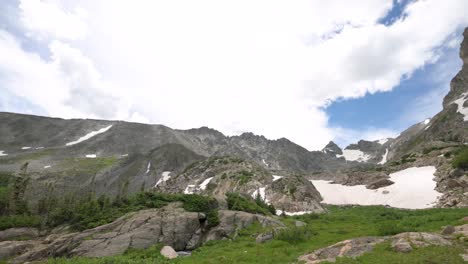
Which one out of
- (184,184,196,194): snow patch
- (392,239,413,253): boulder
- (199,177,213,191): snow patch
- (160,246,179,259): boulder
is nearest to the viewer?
(392,239,413,253): boulder

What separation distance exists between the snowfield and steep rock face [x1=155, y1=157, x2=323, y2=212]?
29.0 ft

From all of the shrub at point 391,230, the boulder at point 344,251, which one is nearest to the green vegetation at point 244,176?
the shrub at point 391,230

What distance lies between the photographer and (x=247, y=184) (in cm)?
9669

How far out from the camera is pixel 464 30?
623 ft

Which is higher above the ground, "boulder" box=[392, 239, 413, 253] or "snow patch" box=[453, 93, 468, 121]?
"snow patch" box=[453, 93, 468, 121]

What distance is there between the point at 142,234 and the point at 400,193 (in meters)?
64.1

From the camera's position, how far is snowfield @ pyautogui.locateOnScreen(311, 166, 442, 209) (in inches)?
2556

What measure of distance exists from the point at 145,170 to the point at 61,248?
16332cm

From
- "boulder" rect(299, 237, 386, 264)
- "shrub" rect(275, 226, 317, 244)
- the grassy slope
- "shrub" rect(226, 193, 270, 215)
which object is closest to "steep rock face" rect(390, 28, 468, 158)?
"shrub" rect(226, 193, 270, 215)

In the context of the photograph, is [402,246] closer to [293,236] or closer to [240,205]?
[293,236]

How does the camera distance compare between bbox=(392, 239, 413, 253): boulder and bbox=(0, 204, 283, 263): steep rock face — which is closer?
bbox=(392, 239, 413, 253): boulder

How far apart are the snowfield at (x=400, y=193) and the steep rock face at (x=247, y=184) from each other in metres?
8.85

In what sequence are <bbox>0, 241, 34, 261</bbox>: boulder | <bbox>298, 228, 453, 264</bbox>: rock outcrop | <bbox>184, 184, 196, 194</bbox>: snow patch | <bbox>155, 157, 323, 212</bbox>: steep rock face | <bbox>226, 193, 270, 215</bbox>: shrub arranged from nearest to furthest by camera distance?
1. <bbox>298, 228, 453, 264</bbox>: rock outcrop
2. <bbox>0, 241, 34, 261</bbox>: boulder
3. <bbox>226, 193, 270, 215</bbox>: shrub
4. <bbox>155, 157, 323, 212</bbox>: steep rock face
5. <bbox>184, 184, 196, 194</bbox>: snow patch

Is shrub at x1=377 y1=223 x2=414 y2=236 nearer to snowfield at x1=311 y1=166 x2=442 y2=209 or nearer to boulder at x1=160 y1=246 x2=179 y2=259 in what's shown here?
boulder at x1=160 y1=246 x2=179 y2=259
